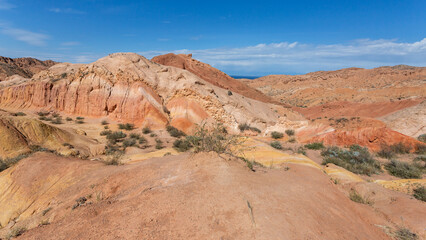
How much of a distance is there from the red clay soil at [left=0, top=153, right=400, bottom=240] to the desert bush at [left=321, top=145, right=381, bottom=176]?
15.6ft

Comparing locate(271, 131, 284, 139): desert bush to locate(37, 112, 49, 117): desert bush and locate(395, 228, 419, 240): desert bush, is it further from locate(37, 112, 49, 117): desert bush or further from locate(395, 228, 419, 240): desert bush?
locate(37, 112, 49, 117): desert bush

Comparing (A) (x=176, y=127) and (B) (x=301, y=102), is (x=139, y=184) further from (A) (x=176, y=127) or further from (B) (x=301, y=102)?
(B) (x=301, y=102)

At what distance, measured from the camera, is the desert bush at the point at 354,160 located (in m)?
8.78

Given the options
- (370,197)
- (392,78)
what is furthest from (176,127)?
(392,78)

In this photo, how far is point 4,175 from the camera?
5.87 metres

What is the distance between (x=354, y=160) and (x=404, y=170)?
177 centimetres

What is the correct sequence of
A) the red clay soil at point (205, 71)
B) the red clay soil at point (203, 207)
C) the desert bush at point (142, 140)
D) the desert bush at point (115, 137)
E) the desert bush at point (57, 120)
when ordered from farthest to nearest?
the red clay soil at point (205, 71) < the desert bush at point (57, 120) < the desert bush at point (142, 140) < the desert bush at point (115, 137) < the red clay soil at point (203, 207)

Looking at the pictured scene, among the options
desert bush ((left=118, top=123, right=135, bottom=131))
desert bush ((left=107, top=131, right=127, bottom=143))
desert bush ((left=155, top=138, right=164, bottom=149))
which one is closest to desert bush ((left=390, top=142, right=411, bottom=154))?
desert bush ((left=155, top=138, right=164, bottom=149))

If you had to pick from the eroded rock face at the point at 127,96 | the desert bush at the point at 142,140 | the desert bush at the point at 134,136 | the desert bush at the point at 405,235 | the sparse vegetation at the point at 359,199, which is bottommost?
the desert bush at the point at 142,140

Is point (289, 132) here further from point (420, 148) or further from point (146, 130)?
point (146, 130)

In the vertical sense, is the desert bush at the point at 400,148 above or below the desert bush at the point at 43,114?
below

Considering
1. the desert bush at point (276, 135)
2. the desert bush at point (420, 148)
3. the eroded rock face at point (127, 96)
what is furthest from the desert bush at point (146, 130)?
the desert bush at point (420, 148)

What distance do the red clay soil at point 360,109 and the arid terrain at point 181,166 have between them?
8084 mm

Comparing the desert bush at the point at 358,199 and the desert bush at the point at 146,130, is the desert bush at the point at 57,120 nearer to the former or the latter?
the desert bush at the point at 146,130
